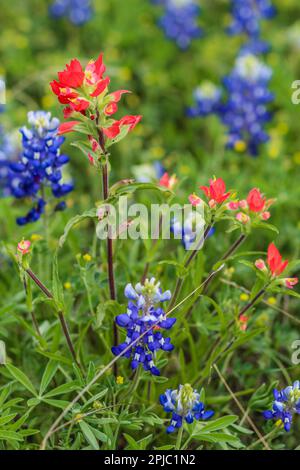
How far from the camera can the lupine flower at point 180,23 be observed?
399 cm

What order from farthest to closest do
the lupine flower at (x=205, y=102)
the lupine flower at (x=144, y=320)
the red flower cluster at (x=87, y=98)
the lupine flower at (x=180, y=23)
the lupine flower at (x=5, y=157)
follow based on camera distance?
the lupine flower at (x=180, y=23) < the lupine flower at (x=205, y=102) < the lupine flower at (x=5, y=157) < the lupine flower at (x=144, y=320) < the red flower cluster at (x=87, y=98)

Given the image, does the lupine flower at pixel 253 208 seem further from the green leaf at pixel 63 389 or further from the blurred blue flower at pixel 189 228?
the green leaf at pixel 63 389

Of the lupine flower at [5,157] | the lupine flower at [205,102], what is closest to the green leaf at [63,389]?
the lupine flower at [5,157]

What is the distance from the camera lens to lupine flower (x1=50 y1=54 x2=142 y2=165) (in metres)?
1.66

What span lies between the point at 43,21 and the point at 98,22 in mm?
392

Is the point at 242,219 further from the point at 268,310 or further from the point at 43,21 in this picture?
the point at 43,21

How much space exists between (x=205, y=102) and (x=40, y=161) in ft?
5.22

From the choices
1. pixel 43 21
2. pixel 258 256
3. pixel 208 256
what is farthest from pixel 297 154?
pixel 43 21

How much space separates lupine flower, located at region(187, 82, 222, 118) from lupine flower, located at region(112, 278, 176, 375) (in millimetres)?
1900

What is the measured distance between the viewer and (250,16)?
400 cm

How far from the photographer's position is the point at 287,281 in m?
1.80

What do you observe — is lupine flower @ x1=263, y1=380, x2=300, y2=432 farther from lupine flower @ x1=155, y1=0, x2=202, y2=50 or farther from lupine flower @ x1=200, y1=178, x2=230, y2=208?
lupine flower @ x1=155, y1=0, x2=202, y2=50

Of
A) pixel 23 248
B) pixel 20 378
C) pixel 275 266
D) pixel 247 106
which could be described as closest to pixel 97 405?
pixel 20 378

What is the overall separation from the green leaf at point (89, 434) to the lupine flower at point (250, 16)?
2855 mm
